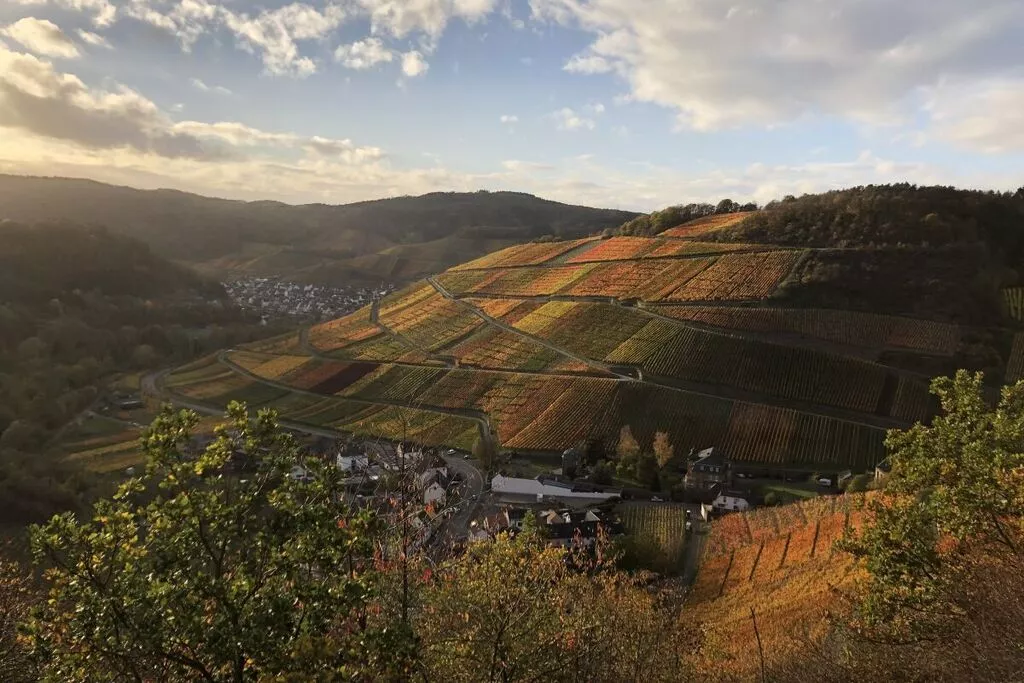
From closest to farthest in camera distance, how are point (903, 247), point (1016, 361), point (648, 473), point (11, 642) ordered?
point (11, 642)
point (648, 473)
point (1016, 361)
point (903, 247)

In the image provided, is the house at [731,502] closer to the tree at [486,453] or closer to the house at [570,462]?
the house at [570,462]

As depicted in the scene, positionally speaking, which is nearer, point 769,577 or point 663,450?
point 769,577

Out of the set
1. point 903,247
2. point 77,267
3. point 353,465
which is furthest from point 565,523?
point 77,267

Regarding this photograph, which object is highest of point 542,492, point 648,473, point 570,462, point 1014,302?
point 1014,302

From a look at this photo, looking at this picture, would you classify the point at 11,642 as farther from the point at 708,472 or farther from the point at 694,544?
the point at 708,472

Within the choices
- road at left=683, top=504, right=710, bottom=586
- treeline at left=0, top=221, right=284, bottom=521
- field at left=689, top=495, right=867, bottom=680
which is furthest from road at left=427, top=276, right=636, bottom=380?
treeline at left=0, top=221, right=284, bottom=521

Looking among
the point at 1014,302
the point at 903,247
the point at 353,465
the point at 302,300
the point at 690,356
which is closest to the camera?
the point at 353,465

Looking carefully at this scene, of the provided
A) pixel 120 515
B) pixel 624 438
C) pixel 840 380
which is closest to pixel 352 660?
pixel 120 515
